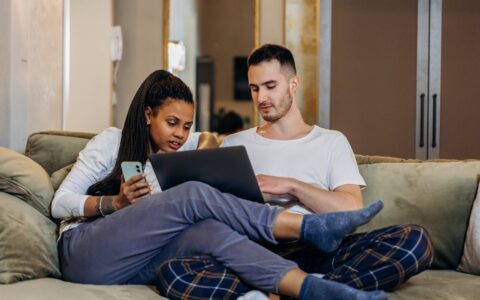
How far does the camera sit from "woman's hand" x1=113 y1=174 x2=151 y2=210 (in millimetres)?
2025

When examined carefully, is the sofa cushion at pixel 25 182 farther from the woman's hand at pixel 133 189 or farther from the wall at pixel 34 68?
the wall at pixel 34 68

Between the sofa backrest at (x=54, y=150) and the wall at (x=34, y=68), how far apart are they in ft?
0.74

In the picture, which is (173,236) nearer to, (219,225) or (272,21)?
(219,225)

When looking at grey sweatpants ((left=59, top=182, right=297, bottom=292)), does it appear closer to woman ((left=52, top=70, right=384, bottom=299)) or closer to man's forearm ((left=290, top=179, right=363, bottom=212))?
woman ((left=52, top=70, right=384, bottom=299))

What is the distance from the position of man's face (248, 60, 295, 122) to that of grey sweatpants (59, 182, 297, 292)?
1.98 feet

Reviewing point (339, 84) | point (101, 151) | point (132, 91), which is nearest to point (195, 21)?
point (132, 91)

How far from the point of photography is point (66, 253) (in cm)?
205

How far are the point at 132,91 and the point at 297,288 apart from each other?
3.30 metres

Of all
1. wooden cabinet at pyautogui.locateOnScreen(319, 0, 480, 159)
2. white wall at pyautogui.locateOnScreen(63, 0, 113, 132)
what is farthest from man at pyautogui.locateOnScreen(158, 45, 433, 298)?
white wall at pyautogui.locateOnScreen(63, 0, 113, 132)

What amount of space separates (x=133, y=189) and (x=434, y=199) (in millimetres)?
1030

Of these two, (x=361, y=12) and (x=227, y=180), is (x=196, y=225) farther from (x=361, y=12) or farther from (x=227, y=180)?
(x=361, y=12)

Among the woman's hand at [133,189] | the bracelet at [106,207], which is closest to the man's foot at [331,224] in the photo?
the woman's hand at [133,189]

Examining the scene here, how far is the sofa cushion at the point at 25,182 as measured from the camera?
6.97 feet

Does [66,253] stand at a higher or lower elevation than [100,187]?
lower
